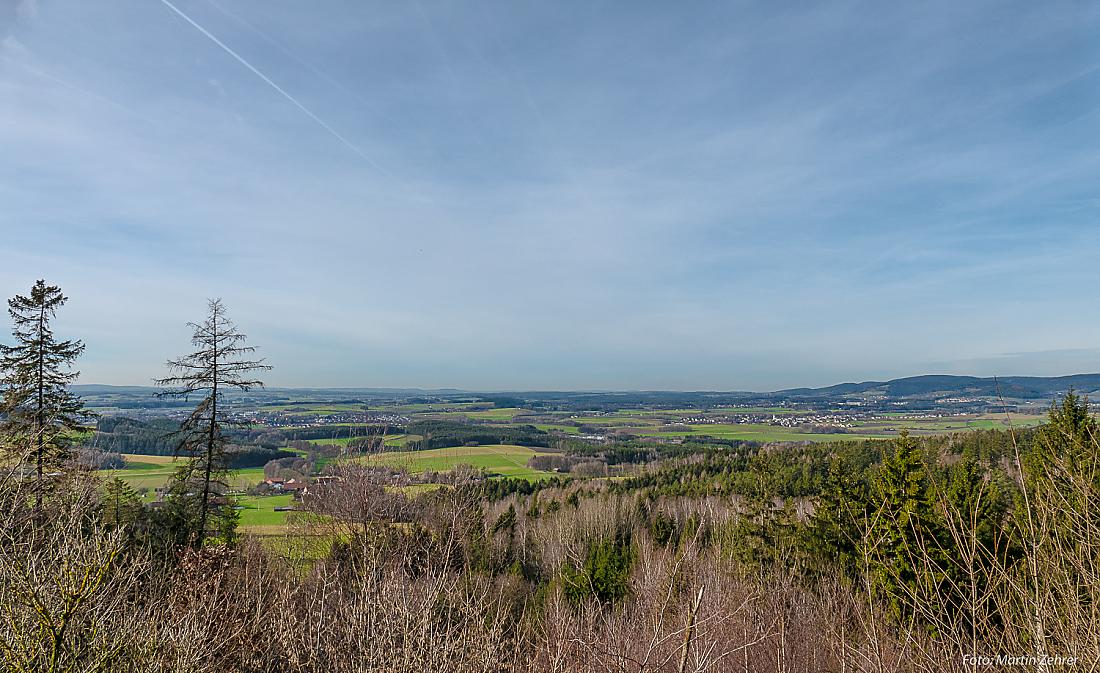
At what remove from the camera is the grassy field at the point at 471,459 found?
861 inches

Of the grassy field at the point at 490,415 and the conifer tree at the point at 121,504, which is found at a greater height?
the conifer tree at the point at 121,504

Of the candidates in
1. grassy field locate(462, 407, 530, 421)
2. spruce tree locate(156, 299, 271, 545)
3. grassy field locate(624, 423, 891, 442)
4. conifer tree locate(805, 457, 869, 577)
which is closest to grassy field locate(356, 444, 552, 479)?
spruce tree locate(156, 299, 271, 545)

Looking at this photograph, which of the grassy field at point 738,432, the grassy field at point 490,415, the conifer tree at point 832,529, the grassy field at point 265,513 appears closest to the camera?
the conifer tree at point 832,529

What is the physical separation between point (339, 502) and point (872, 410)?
143 meters

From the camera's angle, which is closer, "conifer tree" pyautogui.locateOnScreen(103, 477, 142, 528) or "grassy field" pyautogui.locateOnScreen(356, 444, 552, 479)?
"conifer tree" pyautogui.locateOnScreen(103, 477, 142, 528)

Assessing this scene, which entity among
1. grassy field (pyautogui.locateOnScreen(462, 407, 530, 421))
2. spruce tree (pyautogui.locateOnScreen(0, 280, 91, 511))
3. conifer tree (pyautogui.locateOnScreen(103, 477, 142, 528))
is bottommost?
grassy field (pyautogui.locateOnScreen(462, 407, 530, 421))

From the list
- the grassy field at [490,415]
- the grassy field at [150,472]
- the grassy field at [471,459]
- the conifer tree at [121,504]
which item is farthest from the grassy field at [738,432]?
the conifer tree at [121,504]

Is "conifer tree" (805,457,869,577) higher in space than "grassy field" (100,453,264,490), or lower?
lower

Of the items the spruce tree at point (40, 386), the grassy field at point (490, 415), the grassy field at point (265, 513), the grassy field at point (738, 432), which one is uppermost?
the spruce tree at point (40, 386)

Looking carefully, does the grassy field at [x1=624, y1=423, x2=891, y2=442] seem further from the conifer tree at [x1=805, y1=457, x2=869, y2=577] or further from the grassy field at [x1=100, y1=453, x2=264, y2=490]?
the grassy field at [x1=100, y1=453, x2=264, y2=490]

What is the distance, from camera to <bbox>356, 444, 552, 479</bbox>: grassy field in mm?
21869

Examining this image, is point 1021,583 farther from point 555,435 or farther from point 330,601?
point 555,435

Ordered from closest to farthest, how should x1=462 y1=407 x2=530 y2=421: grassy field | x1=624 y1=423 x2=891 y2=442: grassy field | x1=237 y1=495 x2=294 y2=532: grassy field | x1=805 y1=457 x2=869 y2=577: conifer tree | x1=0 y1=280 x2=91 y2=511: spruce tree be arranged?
x1=0 y1=280 x2=91 y2=511: spruce tree → x1=805 y1=457 x2=869 y2=577: conifer tree → x1=237 y1=495 x2=294 y2=532: grassy field → x1=624 y1=423 x2=891 y2=442: grassy field → x1=462 y1=407 x2=530 y2=421: grassy field

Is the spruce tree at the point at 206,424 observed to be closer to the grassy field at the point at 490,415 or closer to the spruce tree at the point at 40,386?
the spruce tree at the point at 40,386
